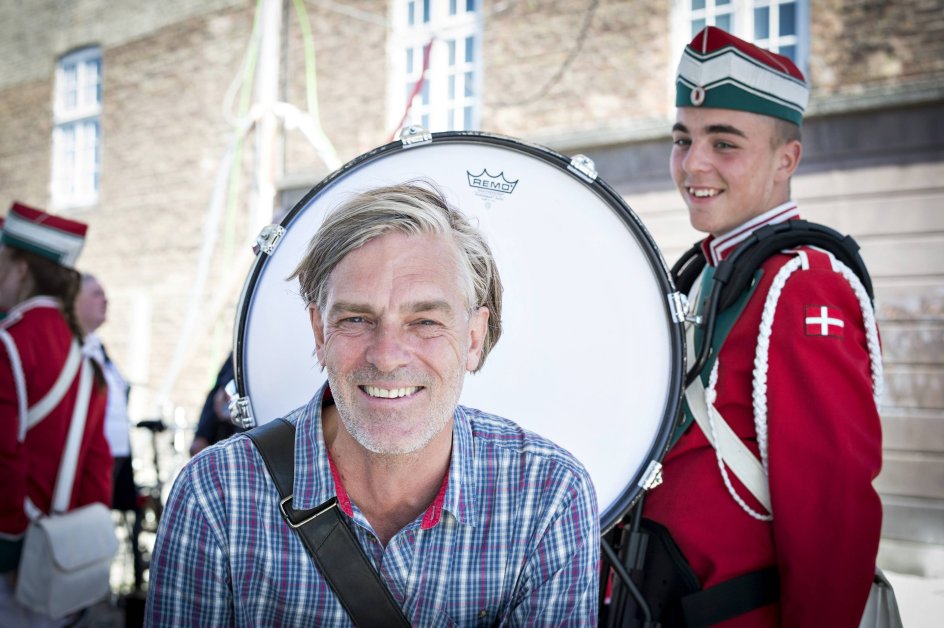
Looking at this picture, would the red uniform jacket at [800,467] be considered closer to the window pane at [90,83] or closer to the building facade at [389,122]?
the building facade at [389,122]

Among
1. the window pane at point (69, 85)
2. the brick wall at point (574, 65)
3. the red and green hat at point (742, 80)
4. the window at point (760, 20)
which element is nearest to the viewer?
the red and green hat at point (742, 80)

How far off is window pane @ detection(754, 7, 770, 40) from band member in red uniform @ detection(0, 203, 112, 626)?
484cm

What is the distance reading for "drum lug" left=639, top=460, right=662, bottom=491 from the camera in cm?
162

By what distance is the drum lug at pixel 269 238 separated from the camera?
5.31 ft

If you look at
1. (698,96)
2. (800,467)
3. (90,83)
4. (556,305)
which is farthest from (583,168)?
(90,83)

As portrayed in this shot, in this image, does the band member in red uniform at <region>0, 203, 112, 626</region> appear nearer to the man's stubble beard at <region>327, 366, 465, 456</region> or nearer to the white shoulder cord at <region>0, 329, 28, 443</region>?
the white shoulder cord at <region>0, 329, 28, 443</region>

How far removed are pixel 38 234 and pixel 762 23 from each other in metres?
5.03

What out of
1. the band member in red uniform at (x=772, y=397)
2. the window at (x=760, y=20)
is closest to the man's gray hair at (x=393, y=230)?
the band member in red uniform at (x=772, y=397)

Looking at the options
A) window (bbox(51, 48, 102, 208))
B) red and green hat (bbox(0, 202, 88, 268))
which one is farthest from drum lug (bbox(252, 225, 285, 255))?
window (bbox(51, 48, 102, 208))

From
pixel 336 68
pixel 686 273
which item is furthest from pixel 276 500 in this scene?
pixel 336 68

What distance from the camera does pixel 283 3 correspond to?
854 cm

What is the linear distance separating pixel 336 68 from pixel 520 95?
2.28m

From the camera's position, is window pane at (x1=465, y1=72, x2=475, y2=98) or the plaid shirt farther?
window pane at (x1=465, y1=72, x2=475, y2=98)

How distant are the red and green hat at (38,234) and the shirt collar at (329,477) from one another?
6.48 feet
